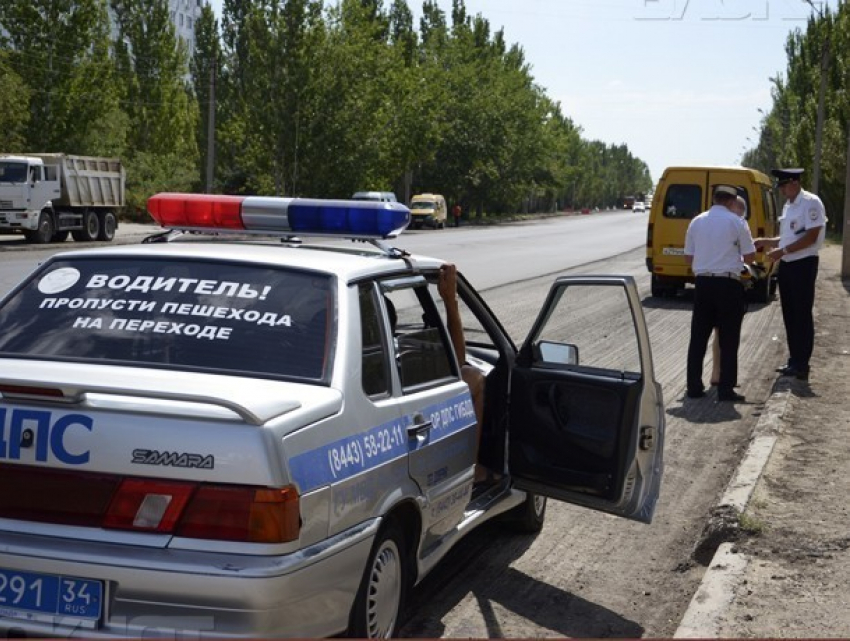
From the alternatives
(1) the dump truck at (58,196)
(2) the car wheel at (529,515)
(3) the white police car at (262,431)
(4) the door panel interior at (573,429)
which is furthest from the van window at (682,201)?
(1) the dump truck at (58,196)

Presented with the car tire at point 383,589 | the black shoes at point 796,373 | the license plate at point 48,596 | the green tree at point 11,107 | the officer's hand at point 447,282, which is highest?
the green tree at point 11,107

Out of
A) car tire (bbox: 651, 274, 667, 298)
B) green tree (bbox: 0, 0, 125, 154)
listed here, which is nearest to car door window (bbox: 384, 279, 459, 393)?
car tire (bbox: 651, 274, 667, 298)

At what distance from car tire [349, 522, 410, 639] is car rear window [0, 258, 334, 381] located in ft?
2.19

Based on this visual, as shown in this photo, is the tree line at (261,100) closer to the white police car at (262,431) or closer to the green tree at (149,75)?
the green tree at (149,75)

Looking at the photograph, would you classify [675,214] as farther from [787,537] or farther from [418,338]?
[418,338]

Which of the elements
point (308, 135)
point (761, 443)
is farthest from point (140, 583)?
point (308, 135)

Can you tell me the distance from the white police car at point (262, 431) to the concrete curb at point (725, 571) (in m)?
0.44

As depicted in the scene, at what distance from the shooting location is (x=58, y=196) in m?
36.6

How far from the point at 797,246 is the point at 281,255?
24.5 ft

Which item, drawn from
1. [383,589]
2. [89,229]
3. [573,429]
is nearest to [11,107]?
[89,229]

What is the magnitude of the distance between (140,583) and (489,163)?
88.1m

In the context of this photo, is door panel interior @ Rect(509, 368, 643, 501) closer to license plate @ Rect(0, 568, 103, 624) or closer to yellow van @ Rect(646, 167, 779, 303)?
license plate @ Rect(0, 568, 103, 624)

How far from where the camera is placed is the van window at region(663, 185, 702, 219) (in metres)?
22.0

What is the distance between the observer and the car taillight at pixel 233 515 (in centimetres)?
360
